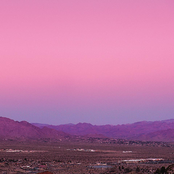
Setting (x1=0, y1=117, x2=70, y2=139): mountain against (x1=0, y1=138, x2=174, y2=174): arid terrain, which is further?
(x1=0, y1=117, x2=70, y2=139): mountain

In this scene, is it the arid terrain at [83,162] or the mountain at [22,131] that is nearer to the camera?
the arid terrain at [83,162]

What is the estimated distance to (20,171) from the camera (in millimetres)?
46562

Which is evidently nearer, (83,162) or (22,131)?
(83,162)

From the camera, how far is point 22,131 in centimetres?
17462

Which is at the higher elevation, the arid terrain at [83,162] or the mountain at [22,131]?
the mountain at [22,131]

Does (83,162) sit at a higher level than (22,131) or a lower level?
lower

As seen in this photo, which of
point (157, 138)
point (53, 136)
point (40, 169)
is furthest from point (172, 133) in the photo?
point (40, 169)

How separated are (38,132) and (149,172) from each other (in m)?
139

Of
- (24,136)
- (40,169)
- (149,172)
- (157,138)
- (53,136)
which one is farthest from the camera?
(157,138)

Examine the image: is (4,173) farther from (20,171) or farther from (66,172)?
(66,172)

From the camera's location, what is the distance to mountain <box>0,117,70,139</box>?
168875 millimetres

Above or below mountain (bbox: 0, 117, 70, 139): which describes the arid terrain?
below

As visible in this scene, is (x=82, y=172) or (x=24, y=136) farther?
(x=24, y=136)

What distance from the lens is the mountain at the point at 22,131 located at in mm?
168875
